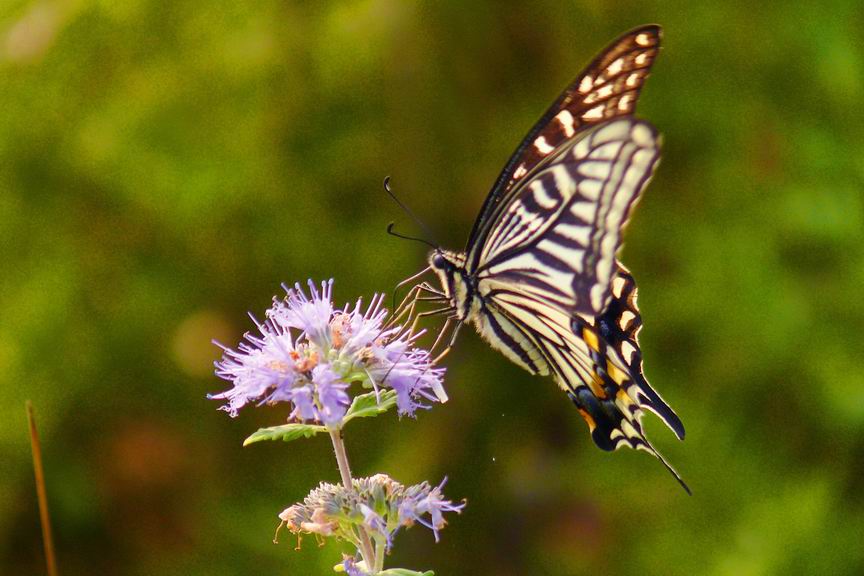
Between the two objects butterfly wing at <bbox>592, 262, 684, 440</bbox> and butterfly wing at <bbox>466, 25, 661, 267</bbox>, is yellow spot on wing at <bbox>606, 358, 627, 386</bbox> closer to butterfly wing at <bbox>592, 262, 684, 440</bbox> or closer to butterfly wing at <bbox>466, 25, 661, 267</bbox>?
butterfly wing at <bbox>592, 262, 684, 440</bbox>

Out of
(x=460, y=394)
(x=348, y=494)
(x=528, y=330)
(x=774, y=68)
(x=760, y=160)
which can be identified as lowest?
(x=348, y=494)

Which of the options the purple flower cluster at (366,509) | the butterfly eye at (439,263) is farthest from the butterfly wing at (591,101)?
the purple flower cluster at (366,509)

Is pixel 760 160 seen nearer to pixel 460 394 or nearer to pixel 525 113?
pixel 525 113

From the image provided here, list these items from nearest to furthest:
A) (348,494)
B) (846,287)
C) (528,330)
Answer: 1. (348,494)
2. (528,330)
3. (846,287)

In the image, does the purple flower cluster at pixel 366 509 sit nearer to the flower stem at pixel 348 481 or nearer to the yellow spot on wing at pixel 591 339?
the flower stem at pixel 348 481

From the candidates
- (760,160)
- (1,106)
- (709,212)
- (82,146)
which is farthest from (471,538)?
(1,106)

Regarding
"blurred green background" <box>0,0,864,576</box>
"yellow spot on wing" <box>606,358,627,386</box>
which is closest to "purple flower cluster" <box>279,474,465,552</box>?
"yellow spot on wing" <box>606,358,627,386</box>
